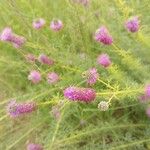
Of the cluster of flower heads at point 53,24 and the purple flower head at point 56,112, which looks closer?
the purple flower head at point 56,112

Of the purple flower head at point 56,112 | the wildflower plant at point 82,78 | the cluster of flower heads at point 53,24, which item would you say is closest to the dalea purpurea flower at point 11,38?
the wildflower plant at point 82,78

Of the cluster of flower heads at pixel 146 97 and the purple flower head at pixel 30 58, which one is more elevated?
the purple flower head at pixel 30 58

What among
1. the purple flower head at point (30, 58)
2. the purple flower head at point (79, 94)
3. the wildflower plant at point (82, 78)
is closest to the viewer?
the purple flower head at point (79, 94)

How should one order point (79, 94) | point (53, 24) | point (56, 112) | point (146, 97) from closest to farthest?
point (79, 94) < point (146, 97) < point (56, 112) < point (53, 24)

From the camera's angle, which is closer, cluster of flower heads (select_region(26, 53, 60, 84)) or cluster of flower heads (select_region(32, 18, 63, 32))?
cluster of flower heads (select_region(26, 53, 60, 84))

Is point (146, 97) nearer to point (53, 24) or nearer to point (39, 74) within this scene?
point (39, 74)

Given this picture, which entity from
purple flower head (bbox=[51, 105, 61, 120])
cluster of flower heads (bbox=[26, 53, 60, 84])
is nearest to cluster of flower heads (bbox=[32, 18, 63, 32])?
cluster of flower heads (bbox=[26, 53, 60, 84])

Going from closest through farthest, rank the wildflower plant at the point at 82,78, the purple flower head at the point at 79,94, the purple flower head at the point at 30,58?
the purple flower head at the point at 79,94
the wildflower plant at the point at 82,78
the purple flower head at the point at 30,58

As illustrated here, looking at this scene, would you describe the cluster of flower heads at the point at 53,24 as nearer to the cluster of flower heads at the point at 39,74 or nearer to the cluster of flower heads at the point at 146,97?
the cluster of flower heads at the point at 39,74

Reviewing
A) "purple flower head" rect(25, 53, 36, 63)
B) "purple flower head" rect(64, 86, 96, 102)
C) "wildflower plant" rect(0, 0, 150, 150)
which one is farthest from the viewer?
"purple flower head" rect(25, 53, 36, 63)

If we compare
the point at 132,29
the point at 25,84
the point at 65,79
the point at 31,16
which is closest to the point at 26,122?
the point at 25,84

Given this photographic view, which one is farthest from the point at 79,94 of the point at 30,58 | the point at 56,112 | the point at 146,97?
the point at 30,58

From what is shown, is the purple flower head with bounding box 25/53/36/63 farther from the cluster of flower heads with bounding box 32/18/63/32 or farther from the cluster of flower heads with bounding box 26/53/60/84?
the cluster of flower heads with bounding box 32/18/63/32
